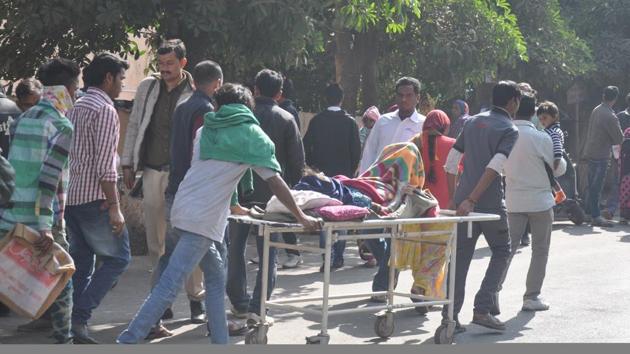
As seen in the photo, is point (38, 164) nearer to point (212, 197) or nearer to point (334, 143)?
point (212, 197)

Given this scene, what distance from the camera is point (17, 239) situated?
7223 millimetres

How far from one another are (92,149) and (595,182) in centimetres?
1167

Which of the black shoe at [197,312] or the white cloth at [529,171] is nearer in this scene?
the black shoe at [197,312]

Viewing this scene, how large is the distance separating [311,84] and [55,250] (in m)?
16.3

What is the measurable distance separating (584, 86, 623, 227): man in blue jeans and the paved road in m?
3.99

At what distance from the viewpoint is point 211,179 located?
730 centimetres

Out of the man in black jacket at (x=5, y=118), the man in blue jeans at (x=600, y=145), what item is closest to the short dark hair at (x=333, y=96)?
the man in black jacket at (x=5, y=118)

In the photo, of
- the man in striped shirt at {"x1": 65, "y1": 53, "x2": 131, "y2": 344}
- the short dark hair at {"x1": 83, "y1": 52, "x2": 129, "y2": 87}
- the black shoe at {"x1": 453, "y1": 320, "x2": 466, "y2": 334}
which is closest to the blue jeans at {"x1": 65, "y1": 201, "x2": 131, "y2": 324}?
the man in striped shirt at {"x1": 65, "y1": 53, "x2": 131, "y2": 344}

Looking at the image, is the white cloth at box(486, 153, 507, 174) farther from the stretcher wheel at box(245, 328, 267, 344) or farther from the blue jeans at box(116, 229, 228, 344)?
the blue jeans at box(116, 229, 228, 344)

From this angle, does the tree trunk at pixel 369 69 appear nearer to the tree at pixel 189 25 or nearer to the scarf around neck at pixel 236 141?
the tree at pixel 189 25

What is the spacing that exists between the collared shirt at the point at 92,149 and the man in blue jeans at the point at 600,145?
1142 cm

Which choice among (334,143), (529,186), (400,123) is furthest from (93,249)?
(334,143)

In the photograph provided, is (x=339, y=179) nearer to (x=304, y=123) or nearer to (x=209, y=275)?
(x=209, y=275)

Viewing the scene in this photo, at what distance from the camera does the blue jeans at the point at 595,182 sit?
18.1 m
